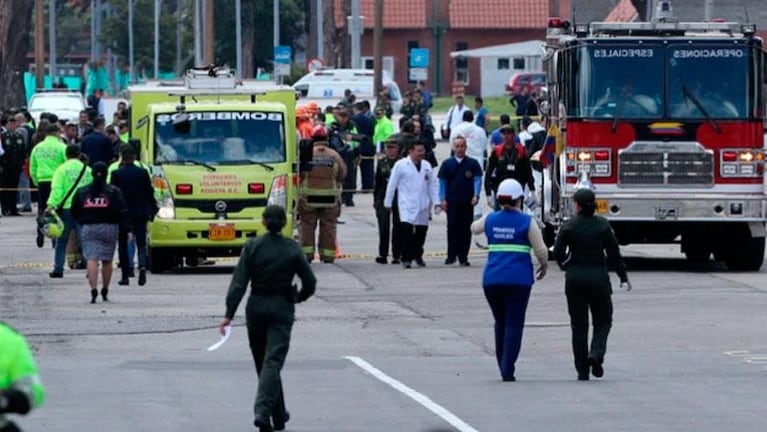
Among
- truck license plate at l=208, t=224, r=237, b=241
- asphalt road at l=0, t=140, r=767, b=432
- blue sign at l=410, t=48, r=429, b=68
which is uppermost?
blue sign at l=410, t=48, r=429, b=68

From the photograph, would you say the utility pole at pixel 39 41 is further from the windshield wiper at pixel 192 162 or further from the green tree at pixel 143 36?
the windshield wiper at pixel 192 162

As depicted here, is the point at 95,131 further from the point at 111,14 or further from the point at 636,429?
the point at 111,14

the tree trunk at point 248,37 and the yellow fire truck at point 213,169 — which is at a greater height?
the tree trunk at point 248,37

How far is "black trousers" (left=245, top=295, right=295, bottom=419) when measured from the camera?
1332 centimetres

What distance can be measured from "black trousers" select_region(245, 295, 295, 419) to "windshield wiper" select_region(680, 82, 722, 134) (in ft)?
41.9

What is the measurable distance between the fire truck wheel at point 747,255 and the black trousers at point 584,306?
978 centimetres

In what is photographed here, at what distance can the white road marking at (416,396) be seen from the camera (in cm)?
1384

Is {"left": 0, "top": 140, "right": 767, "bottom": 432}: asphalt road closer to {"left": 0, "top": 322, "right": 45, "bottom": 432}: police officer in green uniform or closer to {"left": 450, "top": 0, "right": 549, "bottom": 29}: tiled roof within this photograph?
{"left": 0, "top": 322, "right": 45, "bottom": 432}: police officer in green uniform

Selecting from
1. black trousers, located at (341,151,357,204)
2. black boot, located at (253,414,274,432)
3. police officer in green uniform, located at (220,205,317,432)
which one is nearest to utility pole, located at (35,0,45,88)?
black trousers, located at (341,151,357,204)

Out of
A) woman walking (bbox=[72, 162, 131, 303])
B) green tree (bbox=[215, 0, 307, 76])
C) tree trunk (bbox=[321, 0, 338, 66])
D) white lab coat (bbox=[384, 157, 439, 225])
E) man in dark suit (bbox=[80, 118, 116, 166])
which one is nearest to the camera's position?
woman walking (bbox=[72, 162, 131, 303])

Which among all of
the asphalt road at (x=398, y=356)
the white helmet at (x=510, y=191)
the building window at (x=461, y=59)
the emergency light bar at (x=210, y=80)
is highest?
the building window at (x=461, y=59)

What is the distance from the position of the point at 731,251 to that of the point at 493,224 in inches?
427

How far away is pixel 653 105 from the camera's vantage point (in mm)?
25406

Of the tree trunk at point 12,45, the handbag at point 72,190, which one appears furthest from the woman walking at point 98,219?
the tree trunk at point 12,45
